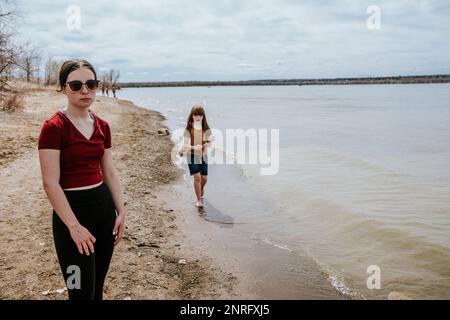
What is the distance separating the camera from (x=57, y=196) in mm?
2428

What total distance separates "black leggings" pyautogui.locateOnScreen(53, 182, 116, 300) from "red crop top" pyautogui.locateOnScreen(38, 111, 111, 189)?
0.09 meters

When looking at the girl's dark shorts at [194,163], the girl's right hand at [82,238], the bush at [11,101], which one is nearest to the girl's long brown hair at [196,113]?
the girl's dark shorts at [194,163]

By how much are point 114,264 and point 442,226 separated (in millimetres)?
6334

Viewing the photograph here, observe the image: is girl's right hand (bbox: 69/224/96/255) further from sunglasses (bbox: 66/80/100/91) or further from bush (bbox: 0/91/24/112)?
bush (bbox: 0/91/24/112)

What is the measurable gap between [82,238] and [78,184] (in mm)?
364

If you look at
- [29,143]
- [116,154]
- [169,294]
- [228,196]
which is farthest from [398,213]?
[29,143]

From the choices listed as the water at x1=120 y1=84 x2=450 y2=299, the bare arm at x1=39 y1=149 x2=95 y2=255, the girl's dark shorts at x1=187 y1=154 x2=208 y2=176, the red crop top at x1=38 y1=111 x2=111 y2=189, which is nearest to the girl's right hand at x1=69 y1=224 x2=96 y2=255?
the bare arm at x1=39 y1=149 x2=95 y2=255

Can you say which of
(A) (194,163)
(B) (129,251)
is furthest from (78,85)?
(A) (194,163)

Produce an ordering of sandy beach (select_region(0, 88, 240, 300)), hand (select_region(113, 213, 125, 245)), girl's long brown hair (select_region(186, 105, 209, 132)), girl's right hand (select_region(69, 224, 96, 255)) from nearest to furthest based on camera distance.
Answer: girl's right hand (select_region(69, 224, 96, 255)), hand (select_region(113, 213, 125, 245)), sandy beach (select_region(0, 88, 240, 300)), girl's long brown hair (select_region(186, 105, 209, 132))

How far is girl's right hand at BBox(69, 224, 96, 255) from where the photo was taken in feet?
8.22

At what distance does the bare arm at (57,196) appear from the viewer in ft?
7.83

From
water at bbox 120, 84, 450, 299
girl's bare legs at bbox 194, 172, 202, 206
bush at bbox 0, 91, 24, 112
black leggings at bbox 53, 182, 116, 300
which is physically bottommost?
water at bbox 120, 84, 450, 299

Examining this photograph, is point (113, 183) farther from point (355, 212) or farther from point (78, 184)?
point (355, 212)
